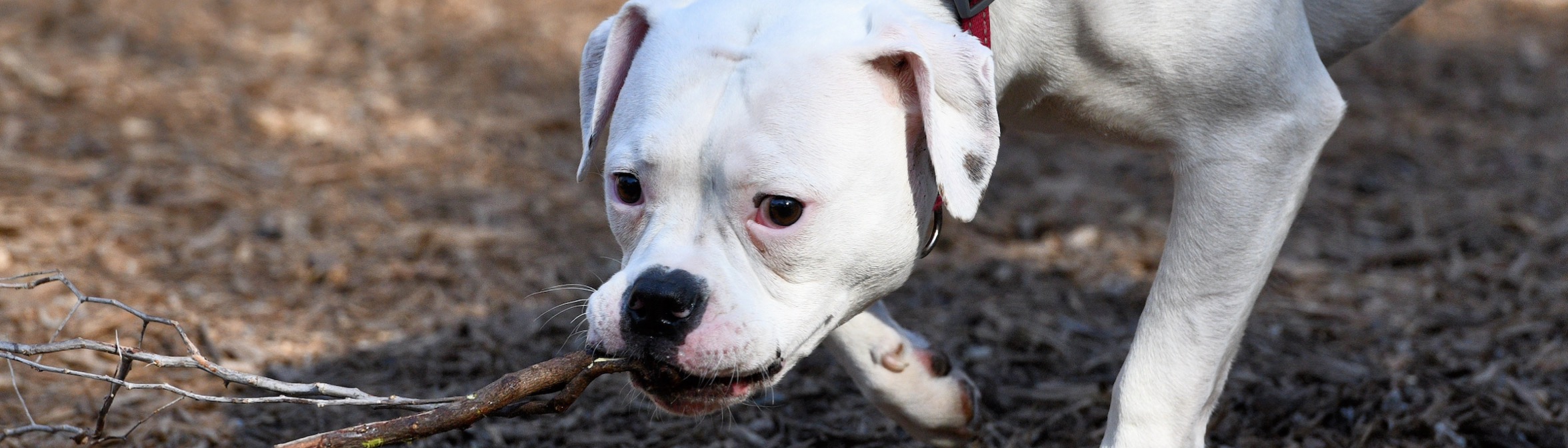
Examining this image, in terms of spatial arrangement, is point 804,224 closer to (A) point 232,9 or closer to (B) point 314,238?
(B) point 314,238

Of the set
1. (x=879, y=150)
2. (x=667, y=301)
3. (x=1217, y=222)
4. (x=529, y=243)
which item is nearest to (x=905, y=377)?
(x=1217, y=222)

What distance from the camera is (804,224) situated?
2.37m

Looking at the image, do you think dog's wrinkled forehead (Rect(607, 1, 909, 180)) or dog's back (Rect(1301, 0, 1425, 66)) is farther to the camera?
dog's back (Rect(1301, 0, 1425, 66))

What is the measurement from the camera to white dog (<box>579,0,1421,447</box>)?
2352 mm

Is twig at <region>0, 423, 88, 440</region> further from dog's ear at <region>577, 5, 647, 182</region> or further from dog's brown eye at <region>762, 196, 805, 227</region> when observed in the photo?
dog's brown eye at <region>762, 196, 805, 227</region>

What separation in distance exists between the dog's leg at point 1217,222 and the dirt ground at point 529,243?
2.66 ft

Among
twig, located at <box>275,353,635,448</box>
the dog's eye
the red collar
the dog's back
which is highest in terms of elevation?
the dog's eye

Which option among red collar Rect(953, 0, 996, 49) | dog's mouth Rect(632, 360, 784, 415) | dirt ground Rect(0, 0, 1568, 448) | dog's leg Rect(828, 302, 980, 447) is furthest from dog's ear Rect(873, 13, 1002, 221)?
dirt ground Rect(0, 0, 1568, 448)

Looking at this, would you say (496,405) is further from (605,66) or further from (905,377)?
(905,377)

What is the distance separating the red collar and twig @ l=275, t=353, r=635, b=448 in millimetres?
948

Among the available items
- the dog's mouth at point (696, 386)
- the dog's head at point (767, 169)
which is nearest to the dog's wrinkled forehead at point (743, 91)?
the dog's head at point (767, 169)

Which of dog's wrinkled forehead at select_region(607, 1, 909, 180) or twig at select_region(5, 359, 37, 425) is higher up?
twig at select_region(5, 359, 37, 425)

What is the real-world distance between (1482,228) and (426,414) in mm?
4528

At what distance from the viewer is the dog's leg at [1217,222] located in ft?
8.85
